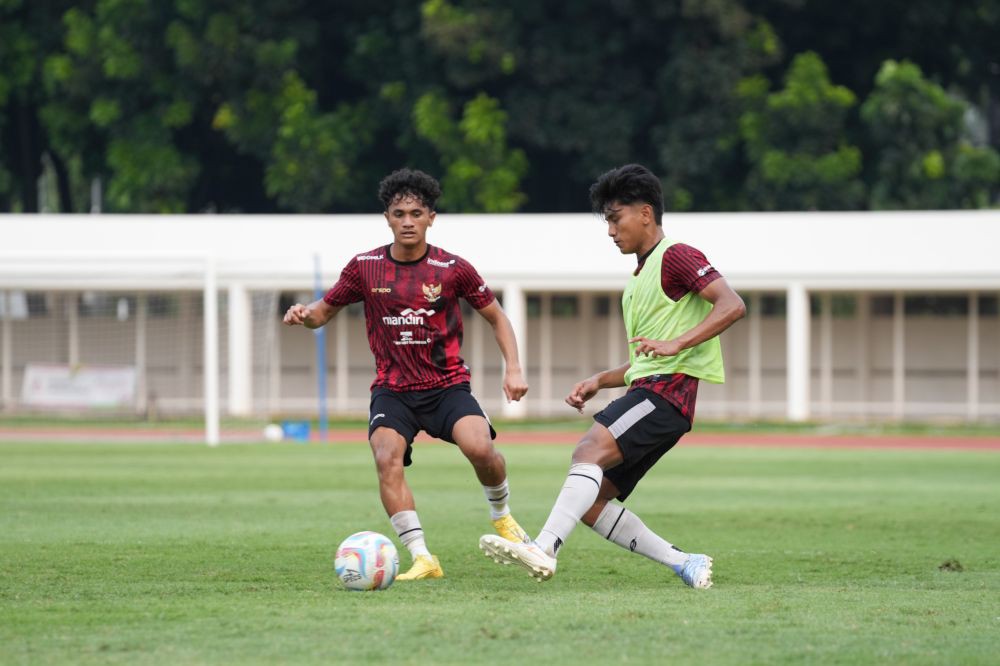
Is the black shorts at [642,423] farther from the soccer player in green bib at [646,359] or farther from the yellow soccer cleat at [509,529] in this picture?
the yellow soccer cleat at [509,529]

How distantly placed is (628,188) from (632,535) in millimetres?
1697

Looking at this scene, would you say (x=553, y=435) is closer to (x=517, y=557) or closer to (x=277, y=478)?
(x=277, y=478)

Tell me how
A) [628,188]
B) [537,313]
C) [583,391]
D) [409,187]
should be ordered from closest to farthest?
[628,188] → [583,391] → [409,187] → [537,313]

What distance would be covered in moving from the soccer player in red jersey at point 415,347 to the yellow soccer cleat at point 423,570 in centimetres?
1

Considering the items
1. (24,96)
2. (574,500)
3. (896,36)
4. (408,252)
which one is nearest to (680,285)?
(574,500)

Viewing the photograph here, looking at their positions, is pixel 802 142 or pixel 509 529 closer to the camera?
pixel 509 529

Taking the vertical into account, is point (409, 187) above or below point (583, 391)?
above

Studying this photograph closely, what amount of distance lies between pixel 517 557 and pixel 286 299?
30110 millimetres

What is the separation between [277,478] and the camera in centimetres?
1825

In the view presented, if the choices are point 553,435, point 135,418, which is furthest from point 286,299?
point 553,435

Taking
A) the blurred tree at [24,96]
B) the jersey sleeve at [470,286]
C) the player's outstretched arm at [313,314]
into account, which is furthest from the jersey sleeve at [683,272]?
the blurred tree at [24,96]

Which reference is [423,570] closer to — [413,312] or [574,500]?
[574,500]

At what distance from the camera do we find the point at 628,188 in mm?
8234

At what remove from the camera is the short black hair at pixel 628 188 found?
8.23m
